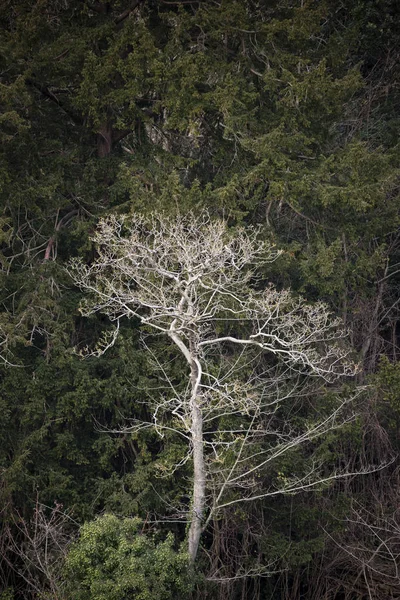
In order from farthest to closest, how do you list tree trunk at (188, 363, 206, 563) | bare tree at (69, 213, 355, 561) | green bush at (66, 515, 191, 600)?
1. tree trunk at (188, 363, 206, 563)
2. bare tree at (69, 213, 355, 561)
3. green bush at (66, 515, 191, 600)

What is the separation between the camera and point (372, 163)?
1280 centimetres

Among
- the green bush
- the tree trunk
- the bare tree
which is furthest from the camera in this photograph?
the tree trunk

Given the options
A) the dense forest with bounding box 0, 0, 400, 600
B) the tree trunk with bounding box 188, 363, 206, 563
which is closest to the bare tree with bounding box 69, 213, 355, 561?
the tree trunk with bounding box 188, 363, 206, 563

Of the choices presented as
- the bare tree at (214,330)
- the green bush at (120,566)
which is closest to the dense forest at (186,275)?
the bare tree at (214,330)

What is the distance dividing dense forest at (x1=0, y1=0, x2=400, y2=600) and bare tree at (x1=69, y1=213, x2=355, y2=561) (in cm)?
12

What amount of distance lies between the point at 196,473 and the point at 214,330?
7.51ft

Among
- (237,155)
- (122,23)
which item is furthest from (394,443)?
(122,23)

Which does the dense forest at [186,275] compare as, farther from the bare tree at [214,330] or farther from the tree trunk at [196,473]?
the tree trunk at [196,473]

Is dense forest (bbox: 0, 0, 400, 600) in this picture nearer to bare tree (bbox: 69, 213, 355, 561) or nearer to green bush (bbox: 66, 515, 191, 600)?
bare tree (bbox: 69, 213, 355, 561)

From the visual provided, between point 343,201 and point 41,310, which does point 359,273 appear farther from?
point 41,310

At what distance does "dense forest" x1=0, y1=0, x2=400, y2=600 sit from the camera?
12.7m

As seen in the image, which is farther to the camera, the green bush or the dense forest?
the dense forest

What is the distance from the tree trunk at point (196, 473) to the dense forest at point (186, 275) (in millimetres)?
990

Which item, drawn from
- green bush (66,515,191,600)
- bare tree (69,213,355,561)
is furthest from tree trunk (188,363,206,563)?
green bush (66,515,191,600)
